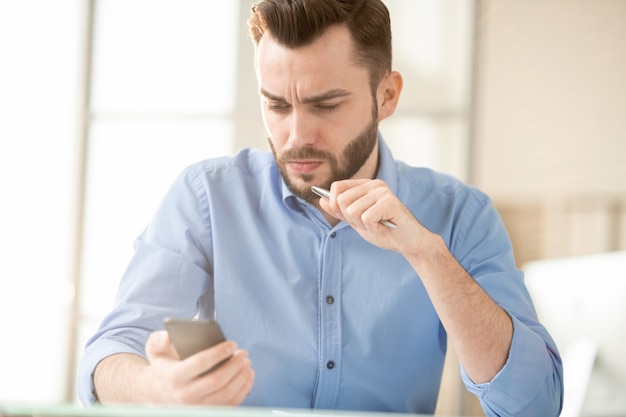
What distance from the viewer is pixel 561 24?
1019mm

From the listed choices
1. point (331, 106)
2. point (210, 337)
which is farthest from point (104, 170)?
point (210, 337)

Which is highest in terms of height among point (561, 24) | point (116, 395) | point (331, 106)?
point (561, 24)

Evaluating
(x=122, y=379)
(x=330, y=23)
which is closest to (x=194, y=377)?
(x=122, y=379)

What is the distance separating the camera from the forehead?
29.6 inches

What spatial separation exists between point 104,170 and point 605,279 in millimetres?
692

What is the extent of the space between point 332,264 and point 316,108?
184mm

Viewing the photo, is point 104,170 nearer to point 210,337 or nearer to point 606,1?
point 210,337

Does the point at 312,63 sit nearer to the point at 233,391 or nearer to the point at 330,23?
the point at 330,23

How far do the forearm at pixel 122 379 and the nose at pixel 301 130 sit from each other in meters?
0.29

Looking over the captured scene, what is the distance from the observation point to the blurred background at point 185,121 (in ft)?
3.18

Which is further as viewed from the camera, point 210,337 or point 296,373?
point 296,373

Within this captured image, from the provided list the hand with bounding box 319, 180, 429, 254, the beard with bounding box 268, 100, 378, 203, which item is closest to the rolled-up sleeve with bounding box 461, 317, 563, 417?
the hand with bounding box 319, 180, 429, 254

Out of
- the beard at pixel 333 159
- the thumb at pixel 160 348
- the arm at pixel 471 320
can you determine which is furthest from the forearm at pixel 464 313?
the thumb at pixel 160 348

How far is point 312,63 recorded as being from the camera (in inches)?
29.7
